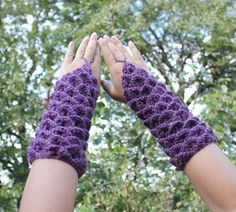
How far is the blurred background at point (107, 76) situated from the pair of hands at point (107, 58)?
94cm

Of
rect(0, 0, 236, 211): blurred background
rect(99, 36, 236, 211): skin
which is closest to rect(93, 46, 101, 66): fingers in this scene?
rect(99, 36, 236, 211): skin

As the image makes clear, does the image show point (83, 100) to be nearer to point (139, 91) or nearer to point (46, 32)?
point (139, 91)

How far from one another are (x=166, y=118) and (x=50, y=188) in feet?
0.65

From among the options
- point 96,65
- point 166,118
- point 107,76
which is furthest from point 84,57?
point 107,76

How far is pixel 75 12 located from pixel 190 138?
717cm

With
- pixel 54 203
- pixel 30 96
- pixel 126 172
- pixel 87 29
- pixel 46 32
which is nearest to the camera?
pixel 54 203

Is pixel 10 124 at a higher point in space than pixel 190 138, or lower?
higher

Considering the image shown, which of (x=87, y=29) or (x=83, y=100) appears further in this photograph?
(x=87, y=29)

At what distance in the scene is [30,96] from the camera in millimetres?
4578

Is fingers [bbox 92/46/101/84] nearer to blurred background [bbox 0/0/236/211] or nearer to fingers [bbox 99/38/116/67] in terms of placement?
fingers [bbox 99/38/116/67]

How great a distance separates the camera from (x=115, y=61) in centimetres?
76

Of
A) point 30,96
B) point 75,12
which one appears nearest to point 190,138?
point 30,96

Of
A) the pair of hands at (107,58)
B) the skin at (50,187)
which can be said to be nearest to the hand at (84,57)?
the pair of hands at (107,58)

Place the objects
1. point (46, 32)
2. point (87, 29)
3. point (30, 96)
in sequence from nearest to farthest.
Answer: point (30, 96) < point (87, 29) < point (46, 32)
